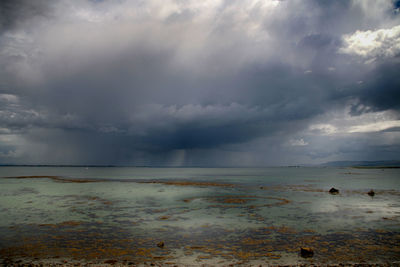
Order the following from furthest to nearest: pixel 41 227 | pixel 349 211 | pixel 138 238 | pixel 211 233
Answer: pixel 349 211
pixel 41 227
pixel 211 233
pixel 138 238

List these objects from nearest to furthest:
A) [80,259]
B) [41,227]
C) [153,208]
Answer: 1. [80,259]
2. [41,227]
3. [153,208]

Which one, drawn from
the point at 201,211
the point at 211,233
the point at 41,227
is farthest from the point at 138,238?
the point at 201,211

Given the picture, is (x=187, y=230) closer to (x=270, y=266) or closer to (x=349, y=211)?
(x=270, y=266)

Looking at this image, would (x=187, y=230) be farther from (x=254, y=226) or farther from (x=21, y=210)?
(x=21, y=210)

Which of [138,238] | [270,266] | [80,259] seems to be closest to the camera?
[270,266]

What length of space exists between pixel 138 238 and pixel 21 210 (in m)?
21.7

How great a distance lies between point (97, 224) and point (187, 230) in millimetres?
9110

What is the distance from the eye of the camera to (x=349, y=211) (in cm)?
3247

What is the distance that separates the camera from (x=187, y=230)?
906 inches

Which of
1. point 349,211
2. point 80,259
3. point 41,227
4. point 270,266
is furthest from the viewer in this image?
point 349,211

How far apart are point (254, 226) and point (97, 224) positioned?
592 inches

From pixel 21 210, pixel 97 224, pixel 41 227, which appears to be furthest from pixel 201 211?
pixel 21 210

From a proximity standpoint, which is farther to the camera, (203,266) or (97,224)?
(97,224)

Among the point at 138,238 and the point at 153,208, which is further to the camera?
the point at 153,208
